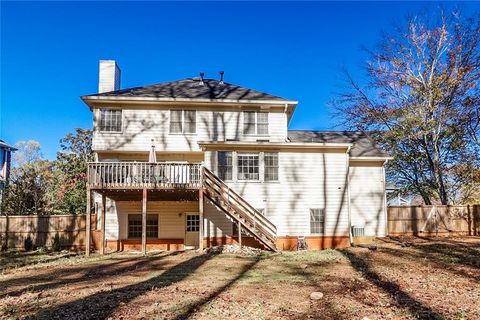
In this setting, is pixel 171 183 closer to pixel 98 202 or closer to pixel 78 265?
pixel 78 265

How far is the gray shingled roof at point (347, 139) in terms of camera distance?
70.0 ft

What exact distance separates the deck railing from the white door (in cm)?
374

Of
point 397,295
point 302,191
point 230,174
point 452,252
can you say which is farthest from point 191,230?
point 397,295

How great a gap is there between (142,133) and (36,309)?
44.0ft

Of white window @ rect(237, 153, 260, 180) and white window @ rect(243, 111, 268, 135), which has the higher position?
white window @ rect(243, 111, 268, 135)

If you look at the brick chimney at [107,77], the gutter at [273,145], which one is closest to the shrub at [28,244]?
the brick chimney at [107,77]

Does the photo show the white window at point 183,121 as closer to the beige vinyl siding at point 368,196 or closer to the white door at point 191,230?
the white door at point 191,230

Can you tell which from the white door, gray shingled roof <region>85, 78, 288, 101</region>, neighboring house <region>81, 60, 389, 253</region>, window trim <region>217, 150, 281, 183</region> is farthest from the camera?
gray shingled roof <region>85, 78, 288, 101</region>

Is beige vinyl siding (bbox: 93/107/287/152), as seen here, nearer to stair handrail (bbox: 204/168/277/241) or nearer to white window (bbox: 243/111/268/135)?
white window (bbox: 243/111/268/135)

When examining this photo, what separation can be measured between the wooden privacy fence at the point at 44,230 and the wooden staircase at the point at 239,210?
7.74 meters

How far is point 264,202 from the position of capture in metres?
19.0

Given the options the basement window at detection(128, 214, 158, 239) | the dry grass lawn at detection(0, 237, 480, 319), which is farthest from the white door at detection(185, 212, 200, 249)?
the dry grass lawn at detection(0, 237, 480, 319)

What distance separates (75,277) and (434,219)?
62.0ft

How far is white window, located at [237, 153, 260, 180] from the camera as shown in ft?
62.3
